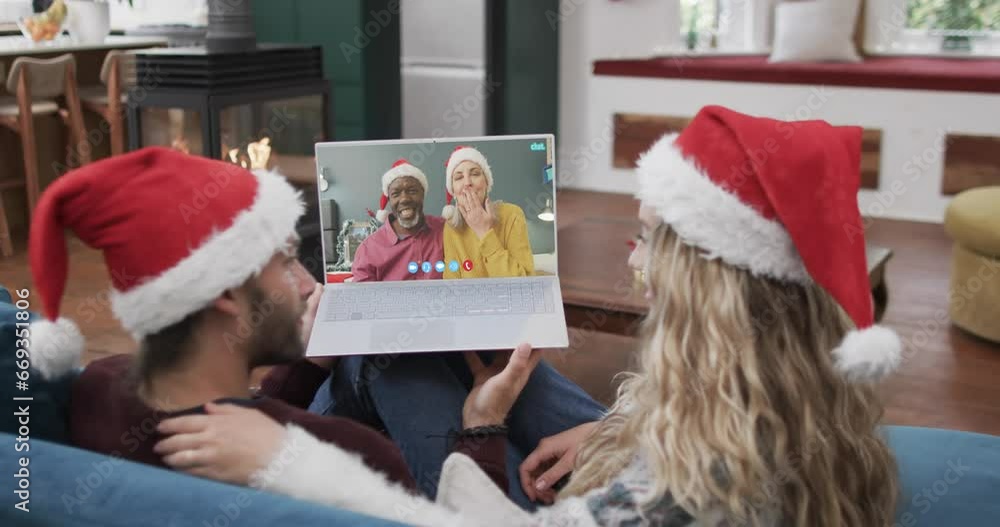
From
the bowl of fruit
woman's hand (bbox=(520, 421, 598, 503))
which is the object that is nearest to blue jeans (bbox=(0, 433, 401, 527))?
woman's hand (bbox=(520, 421, 598, 503))

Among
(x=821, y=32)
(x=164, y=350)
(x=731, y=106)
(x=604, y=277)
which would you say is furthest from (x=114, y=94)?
(x=164, y=350)

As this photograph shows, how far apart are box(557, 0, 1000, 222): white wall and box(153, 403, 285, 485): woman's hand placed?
4871 mm

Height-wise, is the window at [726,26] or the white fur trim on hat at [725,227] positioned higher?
the window at [726,26]

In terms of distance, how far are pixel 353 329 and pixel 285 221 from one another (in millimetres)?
356

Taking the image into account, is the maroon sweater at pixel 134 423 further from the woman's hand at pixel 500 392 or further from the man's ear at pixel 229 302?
the woman's hand at pixel 500 392

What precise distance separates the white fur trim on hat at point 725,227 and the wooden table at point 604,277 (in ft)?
4.66

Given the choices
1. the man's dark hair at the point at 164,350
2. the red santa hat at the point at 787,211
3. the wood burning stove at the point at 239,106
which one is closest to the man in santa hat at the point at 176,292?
the man's dark hair at the point at 164,350

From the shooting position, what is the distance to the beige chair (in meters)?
5.11

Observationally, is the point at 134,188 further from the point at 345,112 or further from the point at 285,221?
the point at 345,112

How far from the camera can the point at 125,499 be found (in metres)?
1.12

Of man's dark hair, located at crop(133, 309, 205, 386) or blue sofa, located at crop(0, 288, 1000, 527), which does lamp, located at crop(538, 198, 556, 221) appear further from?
blue sofa, located at crop(0, 288, 1000, 527)

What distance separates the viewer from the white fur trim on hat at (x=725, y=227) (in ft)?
4.00

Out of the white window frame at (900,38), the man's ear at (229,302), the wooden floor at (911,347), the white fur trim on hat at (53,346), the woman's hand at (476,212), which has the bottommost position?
the wooden floor at (911,347)

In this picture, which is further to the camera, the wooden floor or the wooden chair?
the wooden chair
